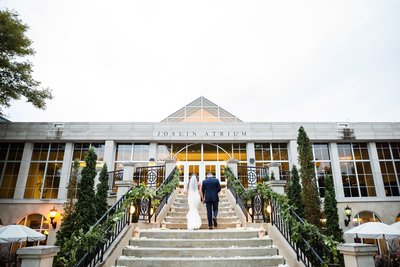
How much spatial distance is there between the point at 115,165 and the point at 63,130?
16.4 feet

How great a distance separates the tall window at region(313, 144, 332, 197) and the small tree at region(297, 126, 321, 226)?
27.2 ft

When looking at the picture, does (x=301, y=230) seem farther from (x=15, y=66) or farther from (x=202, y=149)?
(x=15, y=66)

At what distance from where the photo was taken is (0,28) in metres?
15.6

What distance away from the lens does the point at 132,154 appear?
21.3 meters

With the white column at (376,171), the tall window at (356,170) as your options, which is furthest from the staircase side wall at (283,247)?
the white column at (376,171)

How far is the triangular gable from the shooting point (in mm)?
22578

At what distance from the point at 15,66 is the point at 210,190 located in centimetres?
1645

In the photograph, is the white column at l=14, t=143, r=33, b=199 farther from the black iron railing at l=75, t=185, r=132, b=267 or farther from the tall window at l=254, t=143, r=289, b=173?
the tall window at l=254, t=143, r=289, b=173

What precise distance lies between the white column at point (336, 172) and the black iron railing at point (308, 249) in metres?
15.6

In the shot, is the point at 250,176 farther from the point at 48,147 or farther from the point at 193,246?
the point at 48,147

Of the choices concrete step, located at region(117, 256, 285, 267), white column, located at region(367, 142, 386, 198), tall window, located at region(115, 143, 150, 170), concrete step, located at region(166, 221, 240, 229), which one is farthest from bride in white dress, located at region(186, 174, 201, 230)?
white column, located at region(367, 142, 386, 198)

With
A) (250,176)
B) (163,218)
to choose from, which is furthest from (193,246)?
(250,176)

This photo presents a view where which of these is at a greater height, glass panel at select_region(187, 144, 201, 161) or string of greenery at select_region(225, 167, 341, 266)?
glass panel at select_region(187, 144, 201, 161)

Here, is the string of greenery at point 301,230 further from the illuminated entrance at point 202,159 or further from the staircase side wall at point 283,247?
the illuminated entrance at point 202,159
